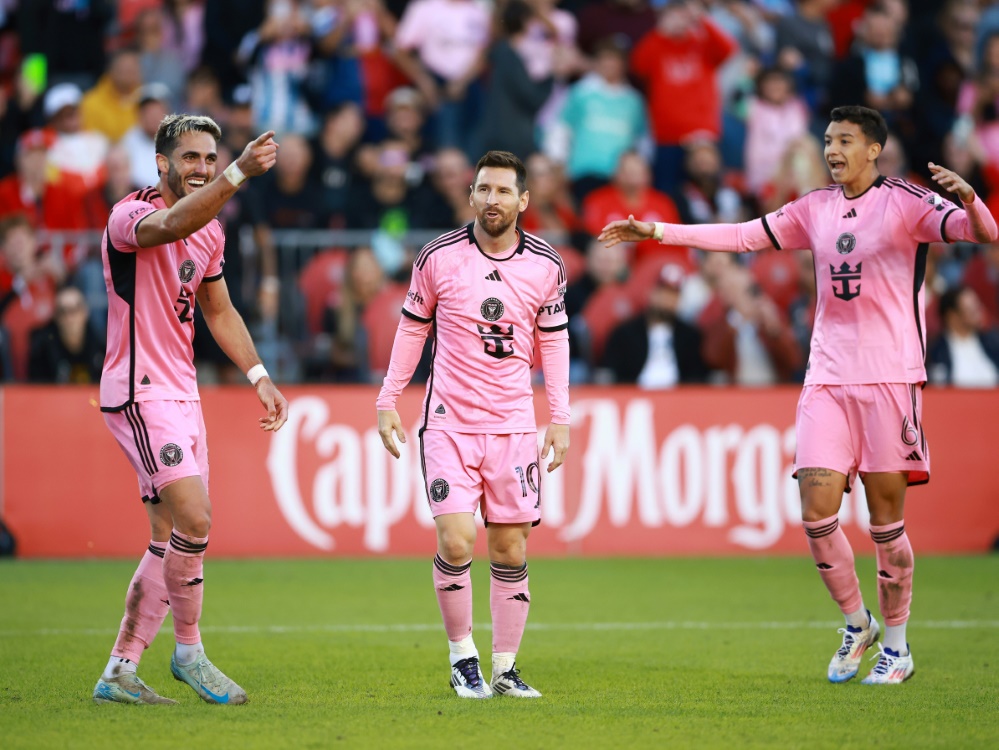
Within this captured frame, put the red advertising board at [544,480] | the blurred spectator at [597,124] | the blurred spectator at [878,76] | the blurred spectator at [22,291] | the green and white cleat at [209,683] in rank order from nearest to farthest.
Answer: the green and white cleat at [209,683] → the red advertising board at [544,480] → the blurred spectator at [22,291] → the blurred spectator at [597,124] → the blurred spectator at [878,76]

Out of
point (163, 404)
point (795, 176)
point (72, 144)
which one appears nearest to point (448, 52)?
point (795, 176)

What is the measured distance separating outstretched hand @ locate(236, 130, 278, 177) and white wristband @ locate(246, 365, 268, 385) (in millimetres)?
1313

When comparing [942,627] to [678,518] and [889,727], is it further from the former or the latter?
[678,518]

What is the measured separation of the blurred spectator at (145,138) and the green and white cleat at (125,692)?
30.0 ft

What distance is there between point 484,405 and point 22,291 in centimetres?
819

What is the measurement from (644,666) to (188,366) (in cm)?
299

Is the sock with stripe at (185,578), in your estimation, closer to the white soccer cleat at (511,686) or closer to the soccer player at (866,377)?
the white soccer cleat at (511,686)

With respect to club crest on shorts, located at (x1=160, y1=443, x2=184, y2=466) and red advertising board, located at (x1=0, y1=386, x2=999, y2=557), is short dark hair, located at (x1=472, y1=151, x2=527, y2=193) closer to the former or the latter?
club crest on shorts, located at (x1=160, y1=443, x2=184, y2=466)

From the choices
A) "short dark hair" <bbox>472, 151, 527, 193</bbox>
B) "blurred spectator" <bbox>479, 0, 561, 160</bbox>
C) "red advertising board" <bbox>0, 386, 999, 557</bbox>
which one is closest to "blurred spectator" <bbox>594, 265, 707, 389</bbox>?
"red advertising board" <bbox>0, 386, 999, 557</bbox>

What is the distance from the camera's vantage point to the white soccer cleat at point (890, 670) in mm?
7586

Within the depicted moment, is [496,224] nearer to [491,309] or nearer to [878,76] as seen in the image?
[491,309]

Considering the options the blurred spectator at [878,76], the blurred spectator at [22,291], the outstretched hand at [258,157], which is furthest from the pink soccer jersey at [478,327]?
the blurred spectator at [878,76]

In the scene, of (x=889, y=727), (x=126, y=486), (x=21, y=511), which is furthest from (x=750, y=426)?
(x=889, y=727)

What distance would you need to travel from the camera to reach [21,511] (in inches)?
527
